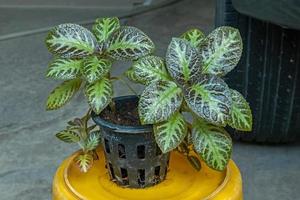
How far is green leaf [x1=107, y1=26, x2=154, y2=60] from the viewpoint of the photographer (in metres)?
1.53

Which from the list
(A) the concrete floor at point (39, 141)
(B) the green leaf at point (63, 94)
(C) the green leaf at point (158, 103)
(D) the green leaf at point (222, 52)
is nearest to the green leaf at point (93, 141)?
(B) the green leaf at point (63, 94)

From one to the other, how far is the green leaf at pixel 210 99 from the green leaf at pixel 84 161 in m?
0.31

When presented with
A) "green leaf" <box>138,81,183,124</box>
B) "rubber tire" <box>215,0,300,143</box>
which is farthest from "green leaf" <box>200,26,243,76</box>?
"rubber tire" <box>215,0,300,143</box>

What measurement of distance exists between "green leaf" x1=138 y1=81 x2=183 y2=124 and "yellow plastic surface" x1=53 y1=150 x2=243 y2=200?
0.70 feet

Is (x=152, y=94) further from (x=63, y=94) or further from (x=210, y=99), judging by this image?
(x=63, y=94)

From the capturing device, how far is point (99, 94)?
4.90 feet

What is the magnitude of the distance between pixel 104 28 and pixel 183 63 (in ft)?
0.79

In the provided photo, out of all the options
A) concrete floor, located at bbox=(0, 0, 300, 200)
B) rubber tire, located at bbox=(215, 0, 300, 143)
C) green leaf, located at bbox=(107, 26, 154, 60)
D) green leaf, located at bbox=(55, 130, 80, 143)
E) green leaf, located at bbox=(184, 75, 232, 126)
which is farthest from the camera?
concrete floor, located at bbox=(0, 0, 300, 200)

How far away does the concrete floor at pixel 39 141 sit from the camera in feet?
7.95

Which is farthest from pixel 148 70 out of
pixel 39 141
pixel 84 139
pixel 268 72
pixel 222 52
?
pixel 39 141

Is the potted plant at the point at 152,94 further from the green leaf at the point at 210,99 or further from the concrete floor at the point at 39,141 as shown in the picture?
the concrete floor at the point at 39,141

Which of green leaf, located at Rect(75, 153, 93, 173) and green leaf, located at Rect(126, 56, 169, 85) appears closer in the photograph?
green leaf, located at Rect(126, 56, 169, 85)

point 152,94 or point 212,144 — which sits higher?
point 152,94

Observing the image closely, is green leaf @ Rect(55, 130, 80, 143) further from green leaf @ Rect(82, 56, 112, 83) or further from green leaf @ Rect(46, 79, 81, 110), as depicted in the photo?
green leaf @ Rect(82, 56, 112, 83)
